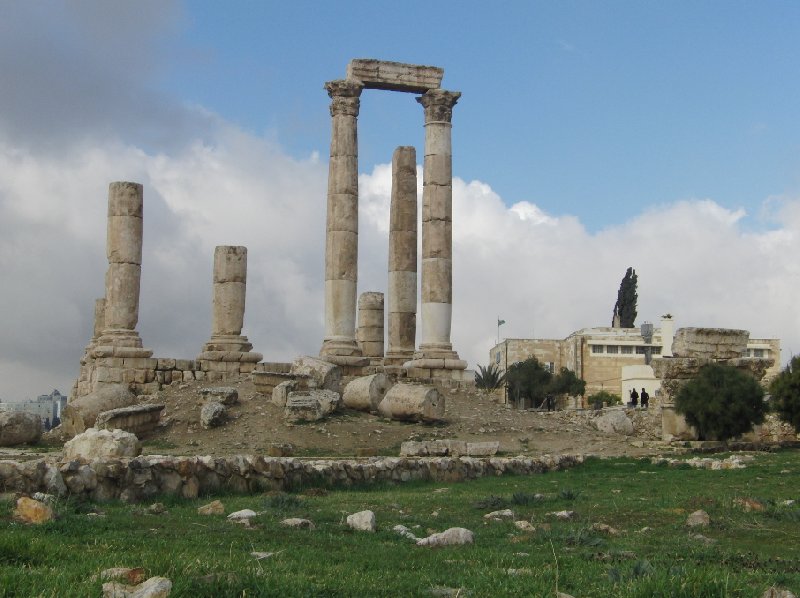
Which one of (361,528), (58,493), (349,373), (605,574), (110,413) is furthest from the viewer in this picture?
(349,373)

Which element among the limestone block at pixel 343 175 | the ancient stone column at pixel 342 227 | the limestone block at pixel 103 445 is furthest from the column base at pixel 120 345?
the limestone block at pixel 103 445

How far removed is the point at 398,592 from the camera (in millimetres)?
6176

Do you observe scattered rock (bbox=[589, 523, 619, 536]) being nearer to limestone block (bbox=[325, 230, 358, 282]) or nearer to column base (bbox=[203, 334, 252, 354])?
column base (bbox=[203, 334, 252, 354])

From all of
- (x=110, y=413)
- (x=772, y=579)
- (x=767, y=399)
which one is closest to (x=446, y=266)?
(x=767, y=399)

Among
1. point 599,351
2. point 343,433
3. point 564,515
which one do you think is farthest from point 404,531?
point 599,351

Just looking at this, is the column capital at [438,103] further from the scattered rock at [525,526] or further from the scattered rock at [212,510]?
the scattered rock at [525,526]

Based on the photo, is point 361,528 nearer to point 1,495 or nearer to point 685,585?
point 1,495

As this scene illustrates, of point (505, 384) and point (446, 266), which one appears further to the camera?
point (505, 384)

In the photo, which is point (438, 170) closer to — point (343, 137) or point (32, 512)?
point (343, 137)

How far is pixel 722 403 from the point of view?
23047mm

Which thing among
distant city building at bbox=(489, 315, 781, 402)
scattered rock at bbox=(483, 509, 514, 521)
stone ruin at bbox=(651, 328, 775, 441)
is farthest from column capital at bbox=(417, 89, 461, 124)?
distant city building at bbox=(489, 315, 781, 402)

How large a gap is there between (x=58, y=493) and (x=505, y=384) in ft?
176

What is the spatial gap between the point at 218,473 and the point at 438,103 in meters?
21.2

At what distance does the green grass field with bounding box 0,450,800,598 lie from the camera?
6027 millimetres
